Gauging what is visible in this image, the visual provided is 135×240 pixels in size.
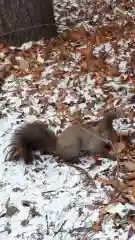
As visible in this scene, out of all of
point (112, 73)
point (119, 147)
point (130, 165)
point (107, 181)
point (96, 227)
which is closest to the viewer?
point (96, 227)

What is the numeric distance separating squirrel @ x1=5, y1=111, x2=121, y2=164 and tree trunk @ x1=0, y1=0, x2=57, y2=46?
172 centimetres

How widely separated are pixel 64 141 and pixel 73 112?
622mm

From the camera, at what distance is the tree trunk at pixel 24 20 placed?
16.0 ft

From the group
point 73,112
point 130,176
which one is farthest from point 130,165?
point 73,112

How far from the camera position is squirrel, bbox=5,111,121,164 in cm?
349

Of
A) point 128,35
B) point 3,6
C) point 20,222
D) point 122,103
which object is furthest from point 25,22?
point 20,222

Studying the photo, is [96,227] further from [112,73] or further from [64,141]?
[112,73]

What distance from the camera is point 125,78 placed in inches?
176

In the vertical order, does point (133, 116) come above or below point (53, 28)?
below

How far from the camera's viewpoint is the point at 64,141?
351cm

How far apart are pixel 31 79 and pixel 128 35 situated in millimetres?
1277

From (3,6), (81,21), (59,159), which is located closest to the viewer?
(59,159)

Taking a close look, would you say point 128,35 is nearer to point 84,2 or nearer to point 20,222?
point 84,2

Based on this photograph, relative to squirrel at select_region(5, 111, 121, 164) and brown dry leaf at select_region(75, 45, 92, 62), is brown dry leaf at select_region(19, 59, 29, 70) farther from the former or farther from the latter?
squirrel at select_region(5, 111, 121, 164)
